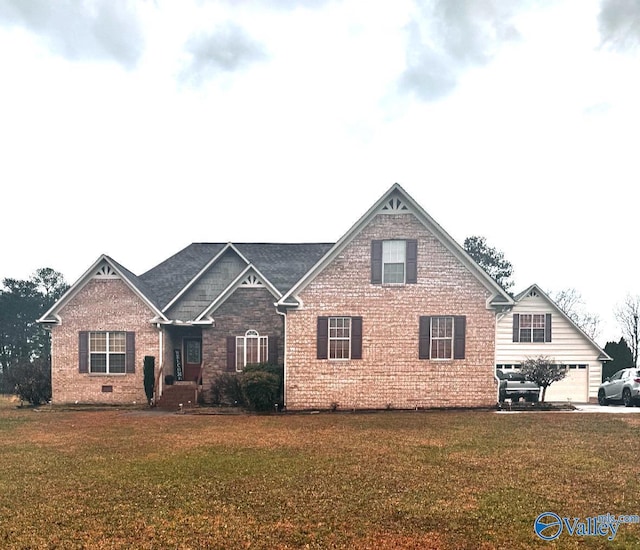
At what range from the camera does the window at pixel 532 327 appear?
82.1ft

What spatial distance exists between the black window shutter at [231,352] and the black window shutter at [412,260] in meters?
8.13

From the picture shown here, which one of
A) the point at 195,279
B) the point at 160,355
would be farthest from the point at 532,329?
the point at 160,355

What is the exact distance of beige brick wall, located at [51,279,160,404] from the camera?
21.8 m

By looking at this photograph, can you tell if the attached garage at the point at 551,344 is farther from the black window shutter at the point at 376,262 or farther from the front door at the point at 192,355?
the front door at the point at 192,355

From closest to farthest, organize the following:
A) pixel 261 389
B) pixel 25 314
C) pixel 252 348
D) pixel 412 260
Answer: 1. pixel 261 389
2. pixel 412 260
3. pixel 252 348
4. pixel 25 314

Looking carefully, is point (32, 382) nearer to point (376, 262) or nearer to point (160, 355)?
point (160, 355)

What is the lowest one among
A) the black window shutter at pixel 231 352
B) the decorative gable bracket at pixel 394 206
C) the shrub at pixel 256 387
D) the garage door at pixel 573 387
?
the garage door at pixel 573 387

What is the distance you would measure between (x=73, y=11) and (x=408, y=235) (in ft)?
43.4

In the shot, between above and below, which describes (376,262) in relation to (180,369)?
above

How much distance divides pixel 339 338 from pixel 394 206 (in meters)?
5.51

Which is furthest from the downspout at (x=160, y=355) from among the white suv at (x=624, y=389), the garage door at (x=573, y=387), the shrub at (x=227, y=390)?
the white suv at (x=624, y=389)

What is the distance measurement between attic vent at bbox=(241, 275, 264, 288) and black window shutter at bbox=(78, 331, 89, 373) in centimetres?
737

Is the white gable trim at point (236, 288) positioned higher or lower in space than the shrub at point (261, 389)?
higher

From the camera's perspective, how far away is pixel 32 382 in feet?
72.6
